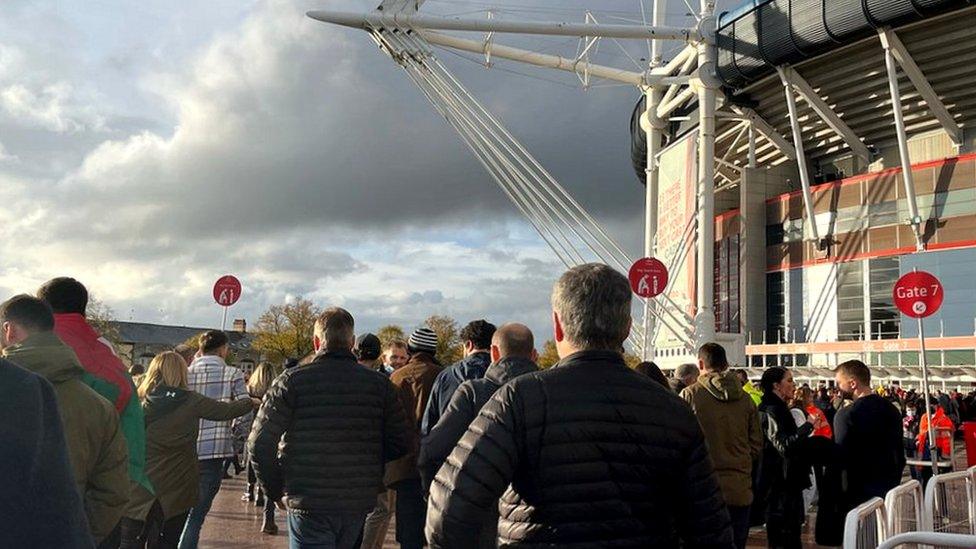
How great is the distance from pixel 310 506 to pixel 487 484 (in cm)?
219

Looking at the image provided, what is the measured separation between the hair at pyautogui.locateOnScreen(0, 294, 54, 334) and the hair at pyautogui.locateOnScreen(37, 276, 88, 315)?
0.79 metres

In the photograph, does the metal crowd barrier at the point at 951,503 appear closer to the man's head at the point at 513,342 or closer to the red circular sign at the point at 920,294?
the man's head at the point at 513,342

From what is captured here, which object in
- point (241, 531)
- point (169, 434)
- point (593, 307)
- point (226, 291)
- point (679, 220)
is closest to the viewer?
point (593, 307)

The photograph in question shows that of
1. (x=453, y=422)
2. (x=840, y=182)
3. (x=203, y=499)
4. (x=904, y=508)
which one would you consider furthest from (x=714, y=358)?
(x=840, y=182)

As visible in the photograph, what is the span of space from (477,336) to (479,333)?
0.10 feet

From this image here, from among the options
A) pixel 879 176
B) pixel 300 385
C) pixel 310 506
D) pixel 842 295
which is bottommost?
pixel 310 506

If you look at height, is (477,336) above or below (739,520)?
above

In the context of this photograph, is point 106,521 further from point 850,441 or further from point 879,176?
point 879,176

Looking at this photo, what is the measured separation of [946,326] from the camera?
31.5 meters

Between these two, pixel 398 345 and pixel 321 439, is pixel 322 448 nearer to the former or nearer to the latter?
pixel 321 439

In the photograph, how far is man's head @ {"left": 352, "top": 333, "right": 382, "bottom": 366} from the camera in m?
6.26

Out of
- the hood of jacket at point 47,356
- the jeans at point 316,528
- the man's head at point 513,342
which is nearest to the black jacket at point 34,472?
the hood of jacket at point 47,356

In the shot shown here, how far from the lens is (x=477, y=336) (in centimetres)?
530

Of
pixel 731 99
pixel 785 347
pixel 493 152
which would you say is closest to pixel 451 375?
pixel 493 152
